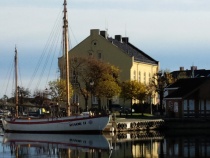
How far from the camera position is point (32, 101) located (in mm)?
116438

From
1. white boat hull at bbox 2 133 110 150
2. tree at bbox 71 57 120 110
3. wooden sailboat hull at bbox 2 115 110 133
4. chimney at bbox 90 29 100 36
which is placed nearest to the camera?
white boat hull at bbox 2 133 110 150

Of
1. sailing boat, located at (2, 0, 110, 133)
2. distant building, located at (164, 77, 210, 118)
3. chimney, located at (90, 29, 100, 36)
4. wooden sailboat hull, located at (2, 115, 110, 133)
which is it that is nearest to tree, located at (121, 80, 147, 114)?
distant building, located at (164, 77, 210, 118)

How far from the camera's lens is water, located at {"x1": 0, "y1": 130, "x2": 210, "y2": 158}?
49094 mm

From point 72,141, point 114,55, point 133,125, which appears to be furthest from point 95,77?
point 72,141

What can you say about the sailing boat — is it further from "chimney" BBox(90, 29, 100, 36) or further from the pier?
"chimney" BBox(90, 29, 100, 36)

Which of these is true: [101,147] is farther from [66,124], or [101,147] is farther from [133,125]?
[133,125]

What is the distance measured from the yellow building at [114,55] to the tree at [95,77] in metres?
6.69

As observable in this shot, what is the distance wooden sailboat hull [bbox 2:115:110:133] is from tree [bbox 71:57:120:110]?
63.5 feet

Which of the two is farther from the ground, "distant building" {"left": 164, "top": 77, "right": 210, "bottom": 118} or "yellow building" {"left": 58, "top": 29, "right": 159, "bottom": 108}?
"yellow building" {"left": 58, "top": 29, "right": 159, "bottom": 108}

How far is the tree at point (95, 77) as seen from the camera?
9775 cm

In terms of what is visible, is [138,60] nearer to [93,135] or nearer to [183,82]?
[183,82]

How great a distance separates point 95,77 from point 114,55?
49.4 ft

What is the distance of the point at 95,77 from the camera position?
329 feet

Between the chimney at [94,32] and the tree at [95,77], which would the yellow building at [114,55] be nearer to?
the chimney at [94,32]
